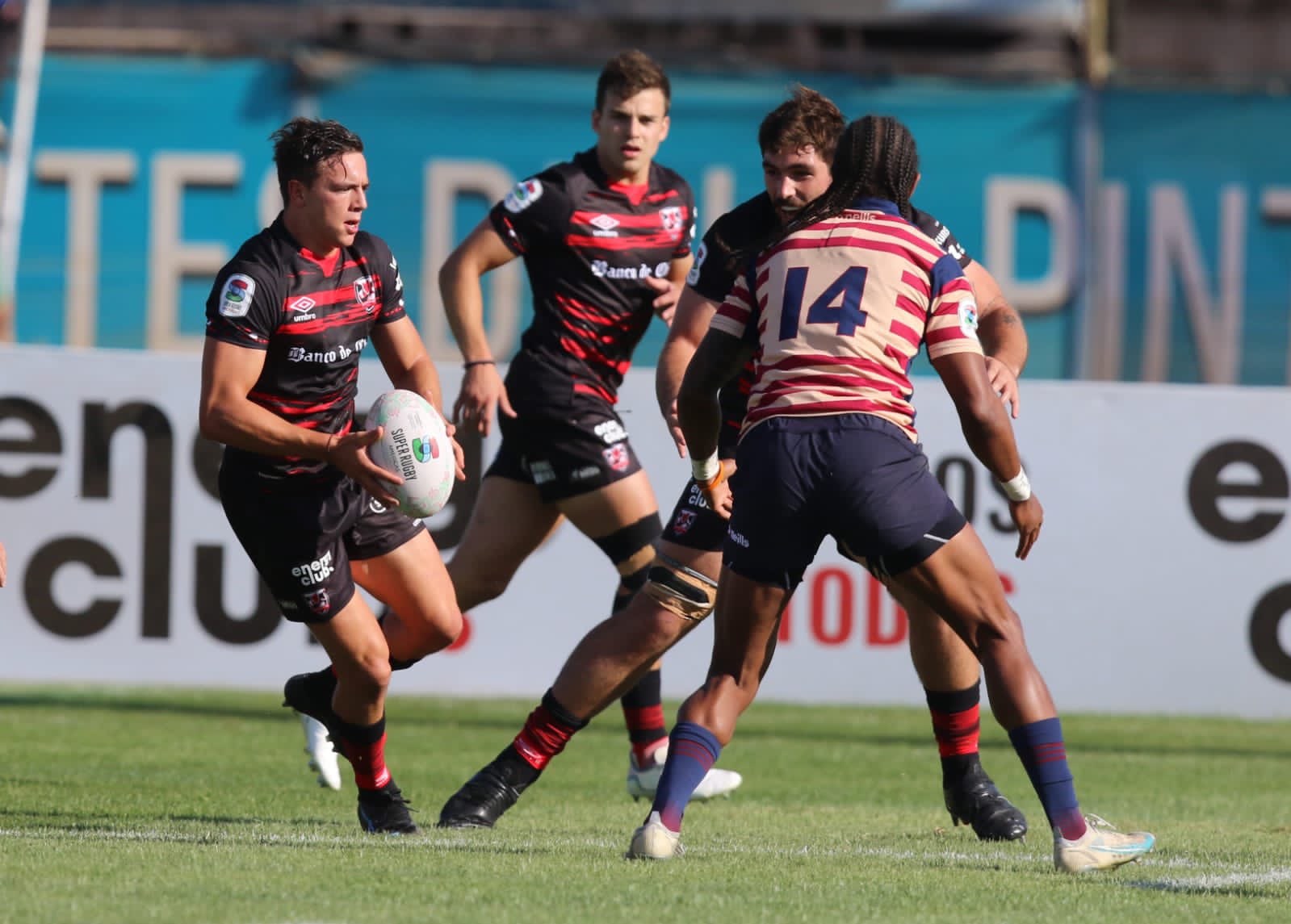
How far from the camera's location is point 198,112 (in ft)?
62.8

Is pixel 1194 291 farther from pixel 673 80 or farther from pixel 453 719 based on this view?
pixel 453 719

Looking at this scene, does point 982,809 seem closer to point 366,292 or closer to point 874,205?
point 874,205

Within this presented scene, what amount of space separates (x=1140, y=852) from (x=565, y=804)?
255 cm

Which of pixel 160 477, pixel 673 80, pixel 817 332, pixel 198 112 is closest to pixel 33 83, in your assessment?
pixel 198 112

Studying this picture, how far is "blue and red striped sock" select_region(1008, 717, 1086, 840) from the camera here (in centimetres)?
530

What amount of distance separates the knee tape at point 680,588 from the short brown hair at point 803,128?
1365 mm

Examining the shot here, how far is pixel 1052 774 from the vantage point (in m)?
5.31

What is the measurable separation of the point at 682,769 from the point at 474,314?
259 cm

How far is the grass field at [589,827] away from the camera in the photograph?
4641 millimetres

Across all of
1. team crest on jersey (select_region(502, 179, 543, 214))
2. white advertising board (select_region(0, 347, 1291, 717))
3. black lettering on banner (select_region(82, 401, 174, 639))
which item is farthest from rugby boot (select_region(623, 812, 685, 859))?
black lettering on banner (select_region(82, 401, 174, 639))

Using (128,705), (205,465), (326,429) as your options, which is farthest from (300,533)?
(205,465)

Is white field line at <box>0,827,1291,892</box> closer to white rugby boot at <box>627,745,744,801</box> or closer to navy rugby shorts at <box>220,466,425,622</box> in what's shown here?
navy rugby shorts at <box>220,466,425,622</box>

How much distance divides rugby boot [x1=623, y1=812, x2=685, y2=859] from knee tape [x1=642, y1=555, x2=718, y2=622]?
1097 millimetres

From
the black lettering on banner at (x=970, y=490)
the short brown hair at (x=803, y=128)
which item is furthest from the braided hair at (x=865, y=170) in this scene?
the black lettering on banner at (x=970, y=490)
